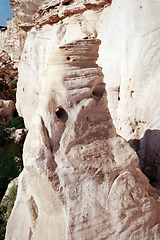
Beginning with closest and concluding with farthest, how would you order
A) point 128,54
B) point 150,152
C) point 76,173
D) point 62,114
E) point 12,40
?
point 76,173 < point 62,114 < point 150,152 < point 128,54 < point 12,40

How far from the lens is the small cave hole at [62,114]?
2.54 meters

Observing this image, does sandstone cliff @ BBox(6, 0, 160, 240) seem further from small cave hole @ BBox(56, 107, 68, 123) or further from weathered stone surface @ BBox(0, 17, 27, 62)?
weathered stone surface @ BBox(0, 17, 27, 62)

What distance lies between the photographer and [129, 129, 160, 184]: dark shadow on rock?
4.46 meters

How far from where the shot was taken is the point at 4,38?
14.9 m

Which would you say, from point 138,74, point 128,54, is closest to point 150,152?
point 138,74

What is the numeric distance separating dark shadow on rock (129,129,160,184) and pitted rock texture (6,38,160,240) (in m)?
1.88

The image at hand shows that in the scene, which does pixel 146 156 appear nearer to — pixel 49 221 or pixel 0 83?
pixel 49 221

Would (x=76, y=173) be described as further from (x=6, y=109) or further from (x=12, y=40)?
(x=12, y=40)

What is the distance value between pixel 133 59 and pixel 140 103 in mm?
1019

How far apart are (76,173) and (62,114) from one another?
737mm

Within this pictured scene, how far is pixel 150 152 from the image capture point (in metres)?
4.56

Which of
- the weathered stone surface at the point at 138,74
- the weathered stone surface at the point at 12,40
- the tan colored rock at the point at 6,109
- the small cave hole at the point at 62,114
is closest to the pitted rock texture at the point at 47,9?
the weathered stone surface at the point at 138,74

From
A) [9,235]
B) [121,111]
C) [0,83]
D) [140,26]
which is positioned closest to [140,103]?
[121,111]

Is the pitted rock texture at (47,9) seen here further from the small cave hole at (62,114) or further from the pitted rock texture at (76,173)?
the small cave hole at (62,114)
